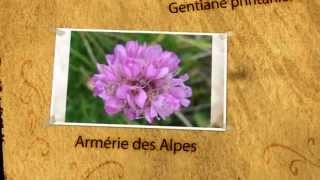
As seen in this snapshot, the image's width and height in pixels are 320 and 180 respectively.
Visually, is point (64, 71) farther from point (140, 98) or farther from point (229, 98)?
point (229, 98)

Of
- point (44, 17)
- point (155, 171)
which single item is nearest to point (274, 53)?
point (155, 171)

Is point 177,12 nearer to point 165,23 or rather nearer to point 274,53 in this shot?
point 165,23

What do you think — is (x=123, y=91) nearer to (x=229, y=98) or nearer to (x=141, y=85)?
(x=141, y=85)

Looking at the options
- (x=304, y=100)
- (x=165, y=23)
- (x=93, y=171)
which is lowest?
(x=93, y=171)

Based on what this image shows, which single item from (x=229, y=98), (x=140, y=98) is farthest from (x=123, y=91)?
(x=229, y=98)
